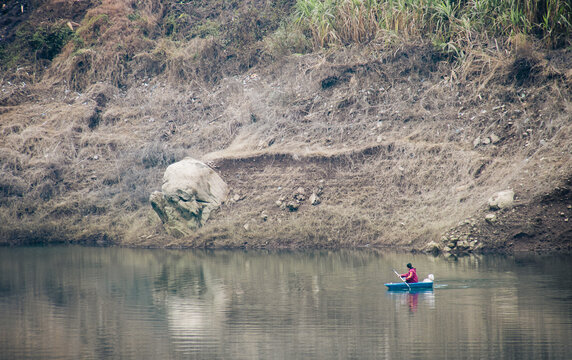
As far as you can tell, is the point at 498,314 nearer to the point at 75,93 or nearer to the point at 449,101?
the point at 449,101

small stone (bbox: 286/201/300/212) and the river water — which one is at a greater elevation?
the river water

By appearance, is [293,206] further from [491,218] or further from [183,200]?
[491,218]

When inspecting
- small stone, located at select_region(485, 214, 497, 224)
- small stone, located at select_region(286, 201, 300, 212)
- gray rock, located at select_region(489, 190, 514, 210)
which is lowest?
small stone, located at select_region(286, 201, 300, 212)

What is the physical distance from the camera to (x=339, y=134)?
83.8 ft

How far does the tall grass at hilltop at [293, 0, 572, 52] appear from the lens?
25469 mm

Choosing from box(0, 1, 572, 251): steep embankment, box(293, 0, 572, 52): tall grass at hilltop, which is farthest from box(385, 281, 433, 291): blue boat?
box(293, 0, 572, 52): tall grass at hilltop

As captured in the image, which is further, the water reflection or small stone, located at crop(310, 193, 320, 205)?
small stone, located at crop(310, 193, 320, 205)

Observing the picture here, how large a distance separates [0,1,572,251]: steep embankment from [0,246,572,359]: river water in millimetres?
2340

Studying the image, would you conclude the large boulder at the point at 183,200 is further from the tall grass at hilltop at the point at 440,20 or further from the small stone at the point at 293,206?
the tall grass at hilltop at the point at 440,20

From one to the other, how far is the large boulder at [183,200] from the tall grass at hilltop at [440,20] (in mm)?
8975

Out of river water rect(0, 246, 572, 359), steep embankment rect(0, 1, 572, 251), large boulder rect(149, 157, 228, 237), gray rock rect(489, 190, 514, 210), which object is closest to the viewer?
river water rect(0, 246, 572, 359)

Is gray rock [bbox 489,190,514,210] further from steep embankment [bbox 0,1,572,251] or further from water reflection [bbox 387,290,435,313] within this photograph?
water reflection [bbox 387,290,435,313]

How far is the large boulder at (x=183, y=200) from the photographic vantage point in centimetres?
2300

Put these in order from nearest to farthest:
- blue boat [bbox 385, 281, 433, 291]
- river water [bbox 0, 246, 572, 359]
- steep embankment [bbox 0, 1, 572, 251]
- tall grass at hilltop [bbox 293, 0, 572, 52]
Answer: river water [bbox 0, 246, 572, 359] → blue boat [bbox 385, 281, 433, 291] → steep embankment [bbox 0, 1, 572, 251] → tall grass at hilltop [bbox 293, 0, 572, 52]
